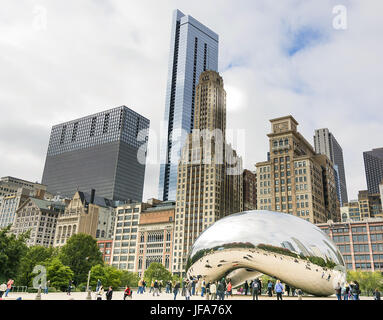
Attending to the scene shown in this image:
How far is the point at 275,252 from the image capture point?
2225 cm

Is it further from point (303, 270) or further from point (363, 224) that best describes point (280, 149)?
point (303, 270)

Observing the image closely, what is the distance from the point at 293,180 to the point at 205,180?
3364 cm

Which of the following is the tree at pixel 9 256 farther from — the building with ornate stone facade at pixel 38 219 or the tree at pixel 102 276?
the building with ornate stone facade at pixel 38 219

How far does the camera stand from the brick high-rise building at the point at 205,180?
12494 centimetres

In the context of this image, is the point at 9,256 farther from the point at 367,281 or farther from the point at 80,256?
the point at 367,281

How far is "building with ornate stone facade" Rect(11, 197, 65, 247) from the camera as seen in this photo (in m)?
151

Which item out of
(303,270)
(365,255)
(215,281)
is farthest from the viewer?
(365,255)

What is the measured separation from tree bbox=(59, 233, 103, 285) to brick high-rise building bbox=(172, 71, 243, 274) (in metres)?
49.0

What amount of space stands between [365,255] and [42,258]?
84.6 m

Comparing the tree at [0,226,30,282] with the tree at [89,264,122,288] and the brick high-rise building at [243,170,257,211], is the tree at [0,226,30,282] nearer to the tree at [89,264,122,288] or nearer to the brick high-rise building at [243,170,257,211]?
the tree at [89,264,122,288]

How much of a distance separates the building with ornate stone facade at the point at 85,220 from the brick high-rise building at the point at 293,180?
234 feet

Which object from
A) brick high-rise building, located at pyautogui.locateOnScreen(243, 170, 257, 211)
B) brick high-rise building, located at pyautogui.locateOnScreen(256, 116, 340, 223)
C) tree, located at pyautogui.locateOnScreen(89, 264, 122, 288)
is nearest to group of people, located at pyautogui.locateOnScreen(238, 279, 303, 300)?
tree, located at pyautogui.locateOnScreen(89, 264, 122, 288)
